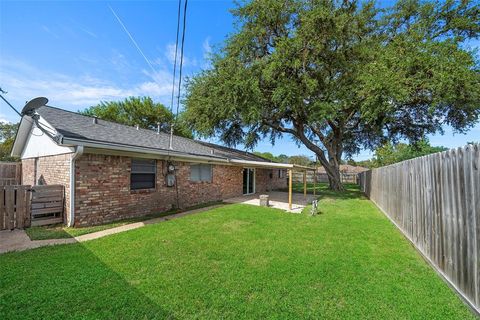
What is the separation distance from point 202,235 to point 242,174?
8750 millimetres

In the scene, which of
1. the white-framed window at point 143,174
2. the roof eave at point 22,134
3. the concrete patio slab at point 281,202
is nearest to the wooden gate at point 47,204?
the white-framed window at point 143,174

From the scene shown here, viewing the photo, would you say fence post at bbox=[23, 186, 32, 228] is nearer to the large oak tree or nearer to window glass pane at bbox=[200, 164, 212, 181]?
window glass pane at bbox=[200, 164, 212, 181]

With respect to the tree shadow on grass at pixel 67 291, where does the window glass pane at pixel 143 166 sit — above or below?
above

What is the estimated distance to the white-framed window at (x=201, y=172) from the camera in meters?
10.6

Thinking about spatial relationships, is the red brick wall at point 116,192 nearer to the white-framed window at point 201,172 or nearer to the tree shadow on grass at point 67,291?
the white-framed window at point 201,172

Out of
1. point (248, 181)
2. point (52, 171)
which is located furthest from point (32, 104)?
point (248, 181)

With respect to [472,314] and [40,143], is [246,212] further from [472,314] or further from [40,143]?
[40,143]

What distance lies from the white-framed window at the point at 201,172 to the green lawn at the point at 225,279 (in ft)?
15.7

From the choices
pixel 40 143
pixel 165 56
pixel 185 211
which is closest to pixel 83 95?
pixel 40 143

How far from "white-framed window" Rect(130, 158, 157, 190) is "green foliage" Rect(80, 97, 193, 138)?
1682cm

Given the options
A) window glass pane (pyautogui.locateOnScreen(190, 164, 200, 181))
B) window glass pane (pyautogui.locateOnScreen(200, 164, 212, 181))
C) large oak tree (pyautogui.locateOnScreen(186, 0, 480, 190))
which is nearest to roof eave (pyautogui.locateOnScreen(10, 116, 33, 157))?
window glass pane (pyautogui.locateOnScreen(190, 164, 200, 181))

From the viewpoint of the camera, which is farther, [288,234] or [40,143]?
[40,143]

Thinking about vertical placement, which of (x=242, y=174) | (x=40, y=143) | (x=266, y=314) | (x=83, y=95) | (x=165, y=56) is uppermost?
(x=165, y=56)

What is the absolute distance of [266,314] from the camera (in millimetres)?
2695
